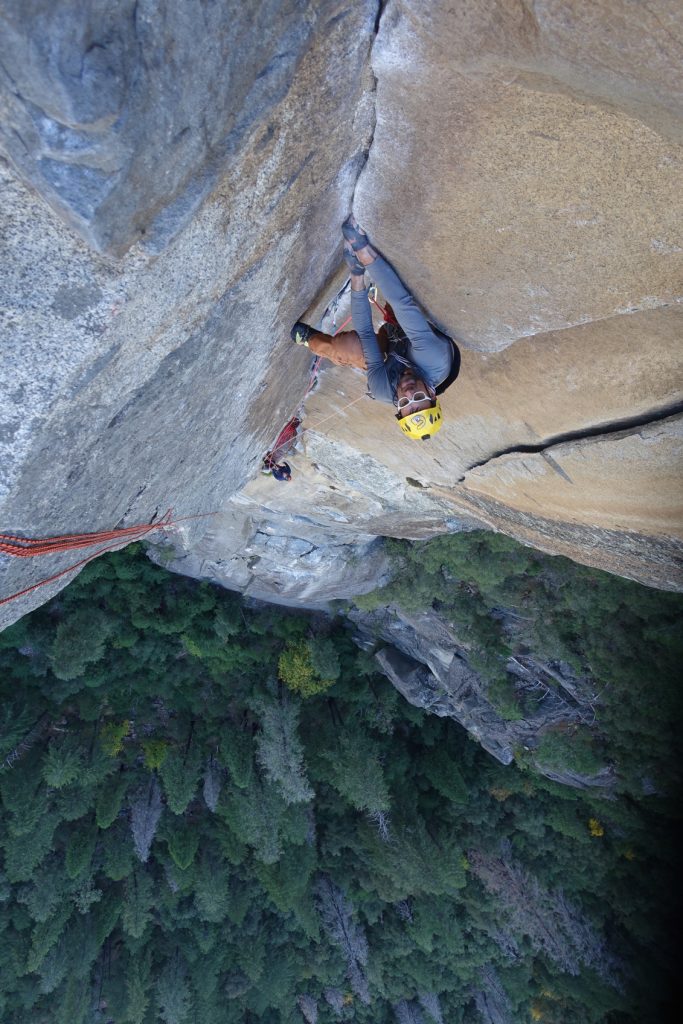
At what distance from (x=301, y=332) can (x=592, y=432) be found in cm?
149

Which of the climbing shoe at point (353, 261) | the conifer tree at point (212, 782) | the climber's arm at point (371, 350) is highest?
the climbing shoe at point (353, 261)

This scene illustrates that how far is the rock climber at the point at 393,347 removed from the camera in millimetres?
2768

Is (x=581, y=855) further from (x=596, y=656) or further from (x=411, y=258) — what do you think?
(x=411, y=258)

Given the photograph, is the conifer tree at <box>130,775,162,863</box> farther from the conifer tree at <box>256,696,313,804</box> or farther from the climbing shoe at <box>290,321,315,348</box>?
the climbing shoe at <box>290,321,315,348</box>

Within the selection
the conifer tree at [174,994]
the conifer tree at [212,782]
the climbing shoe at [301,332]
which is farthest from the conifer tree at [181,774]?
the climbing shoe at [301,332]

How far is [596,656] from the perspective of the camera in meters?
7.12

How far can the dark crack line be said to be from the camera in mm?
2473

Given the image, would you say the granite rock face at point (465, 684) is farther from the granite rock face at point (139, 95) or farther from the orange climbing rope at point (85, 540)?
the granite rock face at point (139, 95)

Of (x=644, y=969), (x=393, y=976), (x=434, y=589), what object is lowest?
(x=393, y=976)

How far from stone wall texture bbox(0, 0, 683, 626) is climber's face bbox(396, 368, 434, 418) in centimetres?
27

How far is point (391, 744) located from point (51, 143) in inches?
446

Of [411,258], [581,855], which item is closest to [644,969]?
[581,855]

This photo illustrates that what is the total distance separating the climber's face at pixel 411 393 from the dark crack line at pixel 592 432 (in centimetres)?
56

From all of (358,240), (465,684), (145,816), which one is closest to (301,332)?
(358,240)
